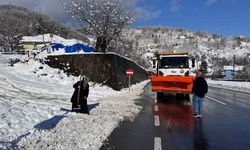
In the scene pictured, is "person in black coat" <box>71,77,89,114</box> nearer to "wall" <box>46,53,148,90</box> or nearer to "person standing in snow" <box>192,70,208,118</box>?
"person standing in snow" <box>192,70,208,118</box>

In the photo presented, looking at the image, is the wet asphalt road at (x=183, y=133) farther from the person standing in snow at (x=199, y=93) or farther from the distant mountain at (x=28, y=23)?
the distant mountain at (x=28, y=23)

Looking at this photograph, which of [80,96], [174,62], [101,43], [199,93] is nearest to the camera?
[80,96]

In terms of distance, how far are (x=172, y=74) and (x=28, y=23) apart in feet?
370

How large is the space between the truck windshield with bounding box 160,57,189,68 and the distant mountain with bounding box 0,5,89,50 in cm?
8154

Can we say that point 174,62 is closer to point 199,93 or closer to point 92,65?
point 199,93

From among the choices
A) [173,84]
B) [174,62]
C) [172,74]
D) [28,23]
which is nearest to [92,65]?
[174,62]

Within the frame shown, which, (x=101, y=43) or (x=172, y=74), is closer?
(x=172, y=74)

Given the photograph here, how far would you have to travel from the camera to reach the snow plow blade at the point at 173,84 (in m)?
22.4

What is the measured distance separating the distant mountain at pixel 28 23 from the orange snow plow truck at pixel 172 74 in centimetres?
8146

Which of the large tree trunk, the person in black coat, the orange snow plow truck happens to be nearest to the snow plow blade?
the orange snow plow truck

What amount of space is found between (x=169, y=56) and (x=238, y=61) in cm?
17315

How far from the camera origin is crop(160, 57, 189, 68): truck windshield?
79.2ft

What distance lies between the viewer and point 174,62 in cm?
2434

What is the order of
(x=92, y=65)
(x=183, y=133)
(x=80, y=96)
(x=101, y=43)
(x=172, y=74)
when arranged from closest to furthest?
1. (x=183, y=133)
2. (x=80, y=96)
3. (x=172, y=74)
4. (x=92, y=65)
5. (x=101, y=43)
